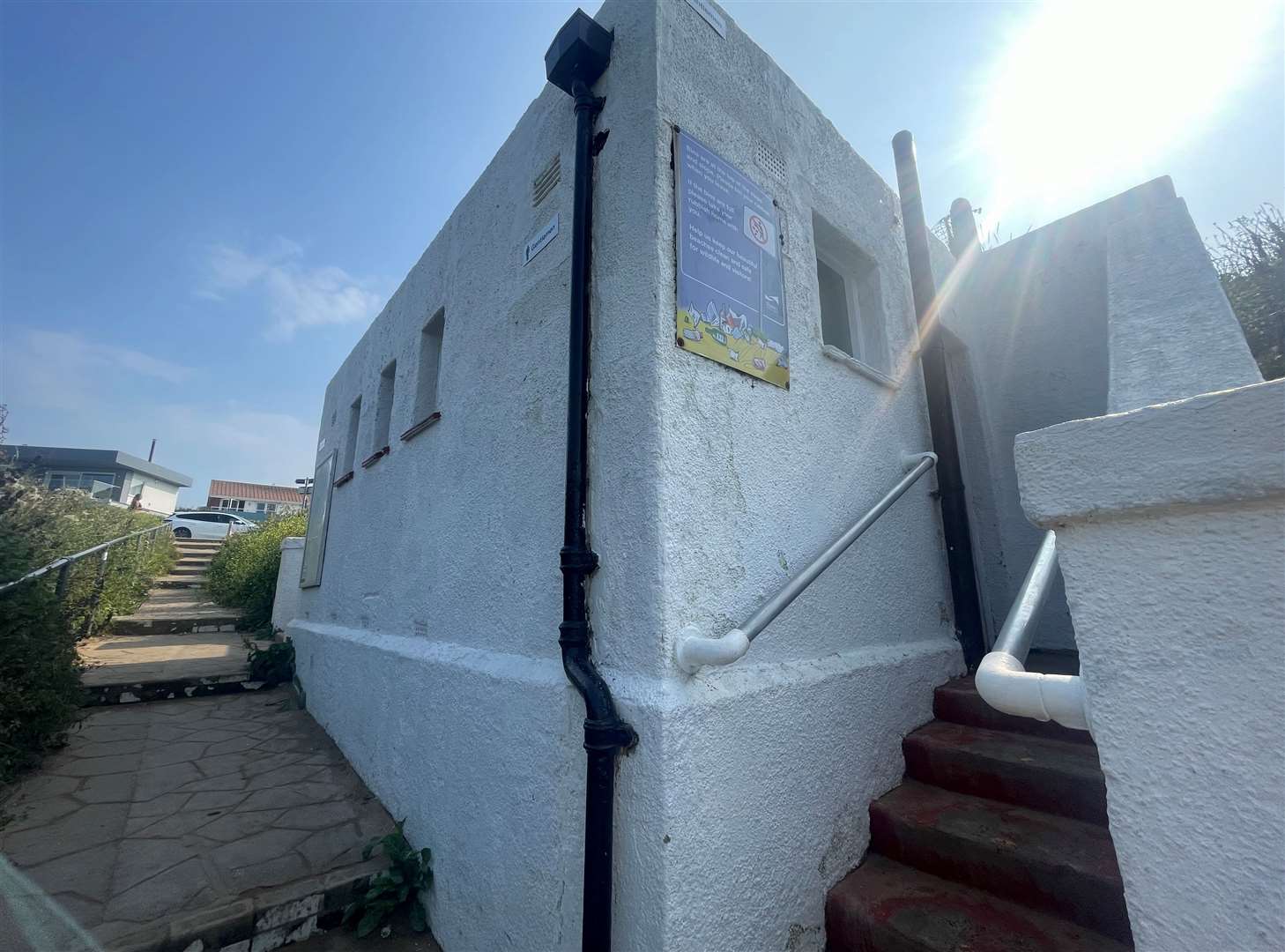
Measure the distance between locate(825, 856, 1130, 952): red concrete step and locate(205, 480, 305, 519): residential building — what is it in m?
38.3

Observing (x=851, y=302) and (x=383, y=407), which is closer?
(x=851, y=302)

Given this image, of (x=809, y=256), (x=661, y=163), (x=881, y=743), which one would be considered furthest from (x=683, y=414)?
(x=881, y=743)

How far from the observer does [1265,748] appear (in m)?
0.80

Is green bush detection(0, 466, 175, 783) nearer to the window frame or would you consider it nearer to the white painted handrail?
the white painted handrail

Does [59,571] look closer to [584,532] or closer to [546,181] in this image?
[546,181]

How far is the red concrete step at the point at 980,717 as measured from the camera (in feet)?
8.12

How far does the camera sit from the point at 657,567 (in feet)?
5.95

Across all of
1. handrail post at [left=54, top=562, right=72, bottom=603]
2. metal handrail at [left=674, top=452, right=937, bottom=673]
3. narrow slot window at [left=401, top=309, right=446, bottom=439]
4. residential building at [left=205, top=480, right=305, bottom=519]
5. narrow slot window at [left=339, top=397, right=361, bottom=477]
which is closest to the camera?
metal handrail at [left=674, top=452, right=937, bottom=673]

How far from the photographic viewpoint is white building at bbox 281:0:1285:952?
1.80 m

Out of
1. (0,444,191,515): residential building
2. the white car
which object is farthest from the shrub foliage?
(0,444,191,515): residential building

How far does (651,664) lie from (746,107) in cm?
271

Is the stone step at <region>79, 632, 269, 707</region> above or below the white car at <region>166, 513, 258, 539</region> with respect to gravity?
below

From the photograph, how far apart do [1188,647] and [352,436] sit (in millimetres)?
6794

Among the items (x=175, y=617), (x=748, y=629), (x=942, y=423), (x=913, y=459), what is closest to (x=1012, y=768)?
(x=748, y=629)
